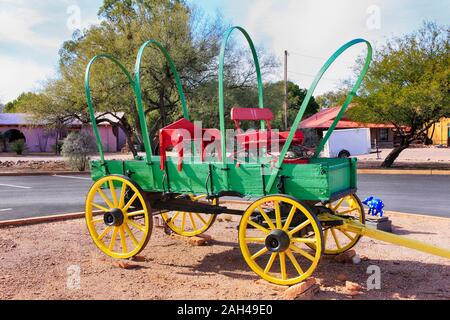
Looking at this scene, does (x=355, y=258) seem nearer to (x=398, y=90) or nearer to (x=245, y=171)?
(x=245, y=171)

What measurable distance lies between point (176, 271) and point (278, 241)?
140cm

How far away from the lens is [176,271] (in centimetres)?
503

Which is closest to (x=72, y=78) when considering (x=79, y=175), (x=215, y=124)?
(x=79, y=175)

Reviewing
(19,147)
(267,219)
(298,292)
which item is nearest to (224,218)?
(267,219)

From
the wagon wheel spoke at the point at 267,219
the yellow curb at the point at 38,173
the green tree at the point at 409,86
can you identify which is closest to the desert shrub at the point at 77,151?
the yellow curb at the point at 38,173

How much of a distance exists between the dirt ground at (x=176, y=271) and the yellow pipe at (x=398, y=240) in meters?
0.44

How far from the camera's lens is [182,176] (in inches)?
197

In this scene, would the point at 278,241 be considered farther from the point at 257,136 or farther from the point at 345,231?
the point at 345,231

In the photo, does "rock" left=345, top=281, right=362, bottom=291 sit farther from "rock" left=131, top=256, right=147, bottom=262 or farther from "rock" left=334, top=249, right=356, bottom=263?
"rock" left=131, top=256, right=147, bottom=262

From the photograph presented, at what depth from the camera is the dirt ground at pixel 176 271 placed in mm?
4258

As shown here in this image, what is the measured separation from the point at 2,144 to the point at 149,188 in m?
34.3

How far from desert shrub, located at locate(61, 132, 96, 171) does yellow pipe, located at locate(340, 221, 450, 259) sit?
1593 cm

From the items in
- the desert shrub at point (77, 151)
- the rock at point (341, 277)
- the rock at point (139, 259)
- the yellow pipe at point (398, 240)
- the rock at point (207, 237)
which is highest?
the desert shrub at point (77, 151)

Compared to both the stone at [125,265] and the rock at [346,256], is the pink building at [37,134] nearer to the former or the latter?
the stone at [125,265]
